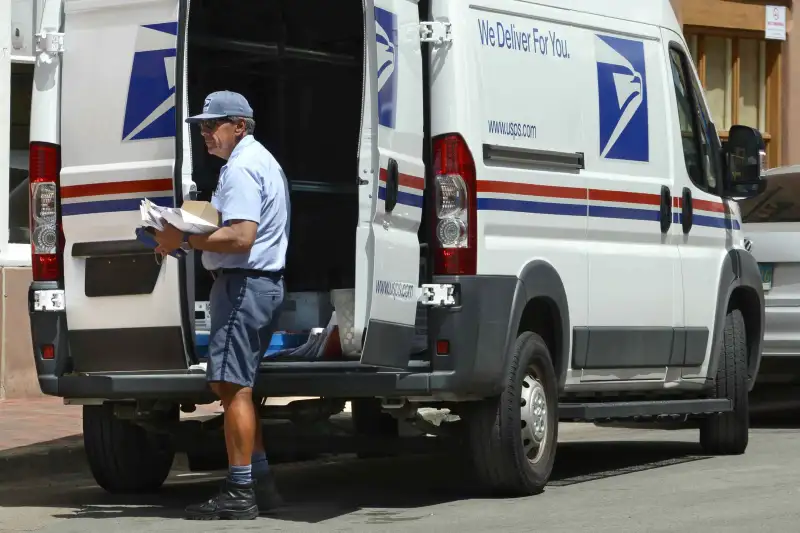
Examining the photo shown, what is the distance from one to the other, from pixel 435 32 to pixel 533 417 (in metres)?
1.86

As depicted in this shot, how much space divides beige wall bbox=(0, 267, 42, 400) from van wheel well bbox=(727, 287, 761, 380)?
5336 millimetres

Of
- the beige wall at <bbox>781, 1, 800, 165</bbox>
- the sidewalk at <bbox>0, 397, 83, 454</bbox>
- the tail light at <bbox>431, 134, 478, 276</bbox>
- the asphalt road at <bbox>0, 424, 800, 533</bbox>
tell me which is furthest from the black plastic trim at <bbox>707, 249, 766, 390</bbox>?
the beige wall at <bbox>781, 1, 800, 165</bbox>

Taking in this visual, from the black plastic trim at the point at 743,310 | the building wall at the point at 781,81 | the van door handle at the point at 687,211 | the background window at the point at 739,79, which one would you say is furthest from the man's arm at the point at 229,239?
the building wall at the point at 781,81

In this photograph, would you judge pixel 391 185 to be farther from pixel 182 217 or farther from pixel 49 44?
pixel 49 44

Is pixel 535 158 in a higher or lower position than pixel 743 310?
higher

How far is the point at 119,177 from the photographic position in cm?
872

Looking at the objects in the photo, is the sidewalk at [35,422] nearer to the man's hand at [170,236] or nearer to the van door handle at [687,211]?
the man's hand at [170,236]

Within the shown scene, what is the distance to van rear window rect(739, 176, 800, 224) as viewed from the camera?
13.3m

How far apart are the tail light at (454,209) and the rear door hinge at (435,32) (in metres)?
0.43

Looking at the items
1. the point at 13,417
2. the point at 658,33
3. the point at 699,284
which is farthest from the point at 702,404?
the point at 13,417

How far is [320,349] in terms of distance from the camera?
863 centimetres

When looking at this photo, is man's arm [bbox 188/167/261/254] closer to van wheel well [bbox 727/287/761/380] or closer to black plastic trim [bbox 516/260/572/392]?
black plastic trim [bbox 516/260/572/392]

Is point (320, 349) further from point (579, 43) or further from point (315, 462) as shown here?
point (315, 462)

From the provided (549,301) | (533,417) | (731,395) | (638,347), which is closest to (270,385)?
(533,417)
